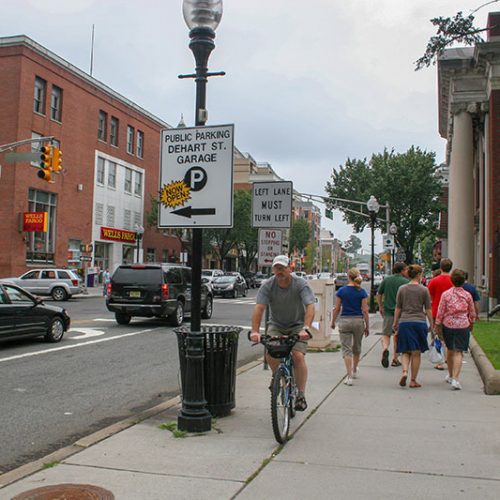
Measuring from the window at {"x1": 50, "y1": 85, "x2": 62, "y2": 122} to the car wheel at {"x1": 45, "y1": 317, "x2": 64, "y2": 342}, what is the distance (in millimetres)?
29125

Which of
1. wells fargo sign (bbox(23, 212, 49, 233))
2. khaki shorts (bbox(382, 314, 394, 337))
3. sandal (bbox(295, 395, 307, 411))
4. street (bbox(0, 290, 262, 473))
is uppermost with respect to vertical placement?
wells fargo sign (bbox(23, 212, 49, 233))

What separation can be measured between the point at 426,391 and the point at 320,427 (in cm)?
273

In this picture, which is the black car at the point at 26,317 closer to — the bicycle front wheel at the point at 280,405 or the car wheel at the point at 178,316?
the car wheel at the point at 178,316

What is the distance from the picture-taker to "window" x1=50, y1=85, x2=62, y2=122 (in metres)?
39.3

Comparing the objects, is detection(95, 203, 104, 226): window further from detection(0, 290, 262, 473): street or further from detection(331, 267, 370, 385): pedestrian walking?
detection(331, 267, 370, 385): pedestrian walking

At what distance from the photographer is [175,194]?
20.8 ft

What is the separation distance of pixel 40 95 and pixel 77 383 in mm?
33392

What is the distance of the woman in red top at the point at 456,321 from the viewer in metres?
8.55

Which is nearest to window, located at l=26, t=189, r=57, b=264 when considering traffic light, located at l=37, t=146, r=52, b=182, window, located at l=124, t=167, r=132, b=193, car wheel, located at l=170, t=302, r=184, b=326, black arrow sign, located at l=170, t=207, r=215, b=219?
window, located at l=124, t=167, r=132, b=193

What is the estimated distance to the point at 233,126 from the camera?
6.29 m

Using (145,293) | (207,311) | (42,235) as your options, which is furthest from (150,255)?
(145,293)

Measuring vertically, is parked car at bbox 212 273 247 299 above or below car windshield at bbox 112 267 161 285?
A: below

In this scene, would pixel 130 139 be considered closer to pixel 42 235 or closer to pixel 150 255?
pixel 150 255

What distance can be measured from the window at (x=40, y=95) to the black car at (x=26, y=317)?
27930mm
